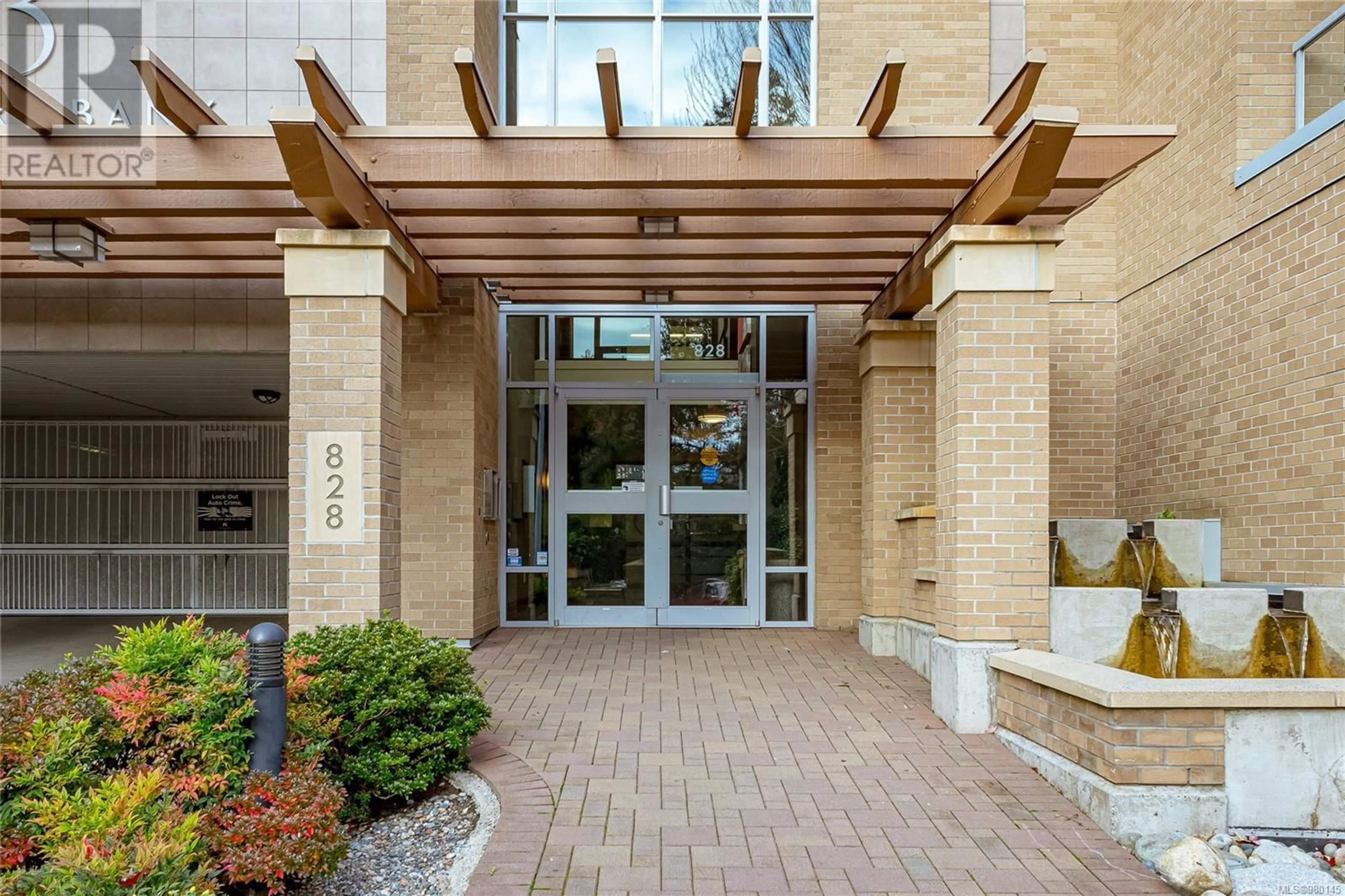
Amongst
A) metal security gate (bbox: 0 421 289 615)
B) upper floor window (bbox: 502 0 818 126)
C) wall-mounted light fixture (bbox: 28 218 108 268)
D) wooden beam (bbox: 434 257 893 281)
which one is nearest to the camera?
wall-mounted light fixture (bbox: 28 218 108 268)

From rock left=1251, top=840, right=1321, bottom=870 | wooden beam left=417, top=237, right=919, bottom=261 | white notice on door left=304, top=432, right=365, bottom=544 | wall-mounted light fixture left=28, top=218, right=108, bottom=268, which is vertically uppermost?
wooden beam left=417, top=237, right=919, bottom=261

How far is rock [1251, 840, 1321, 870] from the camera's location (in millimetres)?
3537

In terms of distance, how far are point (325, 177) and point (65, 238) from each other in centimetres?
259

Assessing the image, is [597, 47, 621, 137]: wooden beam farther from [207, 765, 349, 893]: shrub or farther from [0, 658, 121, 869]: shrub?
[0, 658, 121, 869]: shrub

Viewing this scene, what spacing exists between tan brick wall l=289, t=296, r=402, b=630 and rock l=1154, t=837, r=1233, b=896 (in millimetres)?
4394

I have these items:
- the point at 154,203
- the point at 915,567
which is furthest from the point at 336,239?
the point at 915,567

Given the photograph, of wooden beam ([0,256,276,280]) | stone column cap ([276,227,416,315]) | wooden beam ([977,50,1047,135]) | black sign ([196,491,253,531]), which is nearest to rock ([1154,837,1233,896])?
wooden beam ([977,50,1047,135])

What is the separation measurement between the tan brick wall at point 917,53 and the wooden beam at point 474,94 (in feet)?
15.0

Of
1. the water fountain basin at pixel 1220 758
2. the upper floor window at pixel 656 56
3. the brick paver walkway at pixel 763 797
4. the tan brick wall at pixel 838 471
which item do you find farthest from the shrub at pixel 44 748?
the upper floor window at pixel 656 56

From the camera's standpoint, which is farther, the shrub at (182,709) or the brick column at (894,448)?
the brick column at (894,448)

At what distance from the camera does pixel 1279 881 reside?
333 cm

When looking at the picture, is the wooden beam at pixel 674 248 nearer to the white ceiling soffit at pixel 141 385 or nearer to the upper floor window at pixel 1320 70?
the white ceiling soffit at pixel 141 385

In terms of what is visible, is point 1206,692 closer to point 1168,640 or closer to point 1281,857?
point 1281,857

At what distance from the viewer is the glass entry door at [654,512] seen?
919cm
